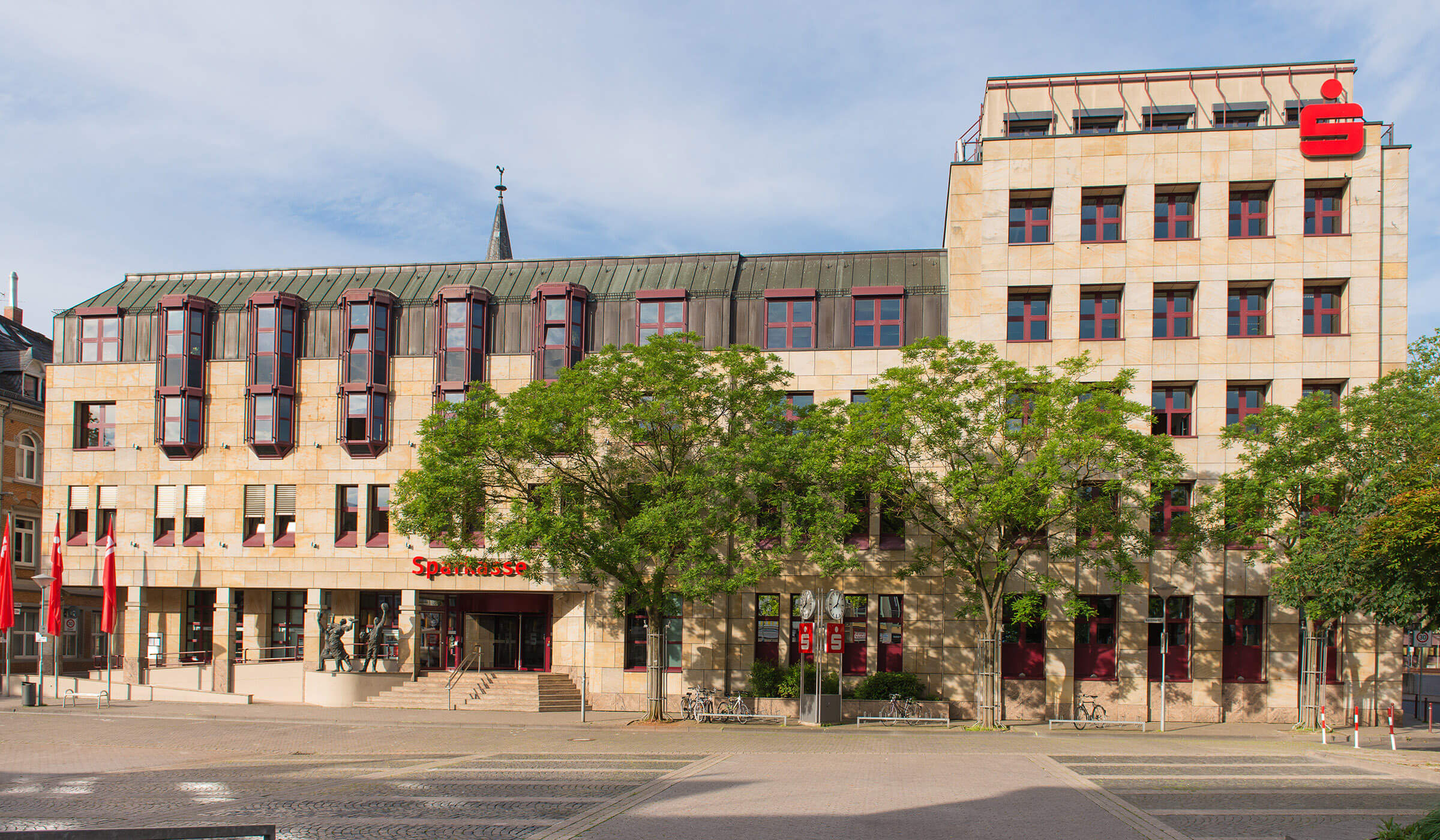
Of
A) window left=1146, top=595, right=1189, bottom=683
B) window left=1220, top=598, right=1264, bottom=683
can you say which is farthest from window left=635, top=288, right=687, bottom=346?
window left=1220, top=598, right=1264, bottom=683

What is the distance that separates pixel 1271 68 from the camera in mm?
38688

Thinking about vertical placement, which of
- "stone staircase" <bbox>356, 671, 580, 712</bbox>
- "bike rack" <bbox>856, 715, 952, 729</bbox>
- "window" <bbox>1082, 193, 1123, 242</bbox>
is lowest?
"stone staircase" <bbox>356, 671, 580, 712</bbox>

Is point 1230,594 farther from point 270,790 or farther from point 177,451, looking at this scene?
point 177,451

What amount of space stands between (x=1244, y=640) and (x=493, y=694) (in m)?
25.6

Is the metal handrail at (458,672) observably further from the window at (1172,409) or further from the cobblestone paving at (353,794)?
the window at (1172,409)

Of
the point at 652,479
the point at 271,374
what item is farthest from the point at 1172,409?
the point at 271,374

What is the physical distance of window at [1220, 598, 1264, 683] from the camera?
35.8 metres

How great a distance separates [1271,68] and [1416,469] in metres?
19.1

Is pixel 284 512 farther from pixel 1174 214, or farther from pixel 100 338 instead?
pixel 1174 214

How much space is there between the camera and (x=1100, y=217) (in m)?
38.1

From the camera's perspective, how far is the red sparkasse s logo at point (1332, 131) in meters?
36.1

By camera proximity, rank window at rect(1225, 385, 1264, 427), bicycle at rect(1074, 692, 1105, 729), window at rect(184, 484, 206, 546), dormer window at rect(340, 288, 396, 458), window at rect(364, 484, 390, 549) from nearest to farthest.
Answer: bicycle at rect(1074, 692, 1105, 729) → window at rect(1225, 385, 1264, 427) → dormer window at rect(340, 288, 396, 458) → window at rect(364, 484, 390, 549) → window at rect(184, 484, 206, 546)

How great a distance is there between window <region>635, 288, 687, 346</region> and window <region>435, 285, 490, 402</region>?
591 centimetres

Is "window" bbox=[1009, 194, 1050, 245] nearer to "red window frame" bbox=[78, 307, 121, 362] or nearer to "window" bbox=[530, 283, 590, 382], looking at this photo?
"window" bbox=[530, 283, 590, 382]
